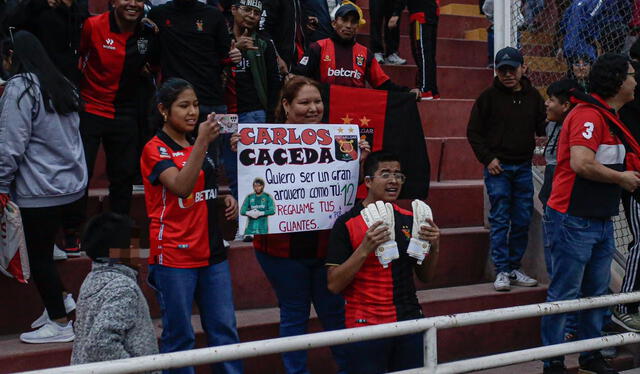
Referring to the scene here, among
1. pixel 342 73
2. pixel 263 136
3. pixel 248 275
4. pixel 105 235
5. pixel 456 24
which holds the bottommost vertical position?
pixel 248 275

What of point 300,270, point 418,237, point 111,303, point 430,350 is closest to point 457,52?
point 300,270

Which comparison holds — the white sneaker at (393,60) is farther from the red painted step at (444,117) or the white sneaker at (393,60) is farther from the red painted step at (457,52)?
the red painted step at (444,117)

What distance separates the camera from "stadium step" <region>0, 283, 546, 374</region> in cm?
442

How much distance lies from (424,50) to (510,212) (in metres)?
2.49

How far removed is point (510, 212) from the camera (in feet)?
20.8

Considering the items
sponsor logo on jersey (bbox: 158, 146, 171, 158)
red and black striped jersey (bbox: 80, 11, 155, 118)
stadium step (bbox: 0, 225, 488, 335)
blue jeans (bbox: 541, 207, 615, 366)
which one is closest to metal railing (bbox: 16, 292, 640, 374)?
blue jeans (bbox: 541, 207, 615, 366)

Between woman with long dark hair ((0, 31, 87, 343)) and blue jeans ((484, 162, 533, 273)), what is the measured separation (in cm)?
326

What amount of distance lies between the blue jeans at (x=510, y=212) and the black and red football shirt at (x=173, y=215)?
9.54 ft

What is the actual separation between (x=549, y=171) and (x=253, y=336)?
9.04 ft

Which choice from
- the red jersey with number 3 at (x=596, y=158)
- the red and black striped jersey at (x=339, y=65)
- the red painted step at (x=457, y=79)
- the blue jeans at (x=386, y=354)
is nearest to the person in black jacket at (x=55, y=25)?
the red and black striped jersey at (x=339, y=65)

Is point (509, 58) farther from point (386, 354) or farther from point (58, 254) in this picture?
point (58, 254)

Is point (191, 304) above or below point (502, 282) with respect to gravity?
above

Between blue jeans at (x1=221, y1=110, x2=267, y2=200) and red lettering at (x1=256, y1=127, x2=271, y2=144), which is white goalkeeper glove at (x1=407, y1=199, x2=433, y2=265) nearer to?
red lettering at (x1=256, y1=127, x2=271, y2=144)

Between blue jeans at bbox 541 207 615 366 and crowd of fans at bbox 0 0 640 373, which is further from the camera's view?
blue jeans at bbox 541 207 615 366
